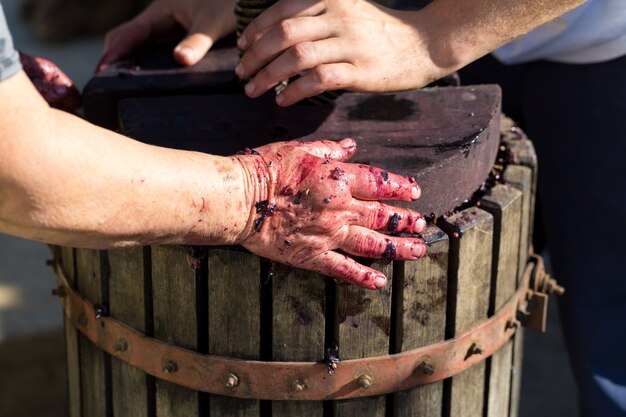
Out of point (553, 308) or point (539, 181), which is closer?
point (539, 181)

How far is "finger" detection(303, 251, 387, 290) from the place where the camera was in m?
1.84

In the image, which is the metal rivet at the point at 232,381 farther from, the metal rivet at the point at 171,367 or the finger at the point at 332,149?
the finger at the point at 332,149

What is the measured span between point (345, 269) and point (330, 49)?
47 centimetres

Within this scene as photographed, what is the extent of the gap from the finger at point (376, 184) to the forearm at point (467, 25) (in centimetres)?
32

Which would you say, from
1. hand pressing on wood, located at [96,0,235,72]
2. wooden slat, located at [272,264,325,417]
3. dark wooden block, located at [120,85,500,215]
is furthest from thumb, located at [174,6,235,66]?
wooden slat, located at [272,264,325,417]

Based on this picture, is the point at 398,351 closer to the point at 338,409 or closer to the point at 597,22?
the point at 338,409

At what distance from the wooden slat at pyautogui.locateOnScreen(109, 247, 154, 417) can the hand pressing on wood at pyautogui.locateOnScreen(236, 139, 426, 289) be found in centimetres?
30

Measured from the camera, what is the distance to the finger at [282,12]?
2051 mm

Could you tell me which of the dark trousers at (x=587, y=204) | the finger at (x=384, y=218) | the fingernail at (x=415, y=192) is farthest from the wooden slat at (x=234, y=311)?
the dark trousers at (x=587, y=204)

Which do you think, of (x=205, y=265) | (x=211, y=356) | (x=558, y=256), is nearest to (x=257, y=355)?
(x=211, y=356)

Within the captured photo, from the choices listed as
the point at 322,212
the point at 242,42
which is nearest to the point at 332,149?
the point at 322,212

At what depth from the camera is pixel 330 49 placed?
2.00 metres

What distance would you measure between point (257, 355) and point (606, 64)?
1258mm

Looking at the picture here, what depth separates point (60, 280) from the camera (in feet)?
7.58
